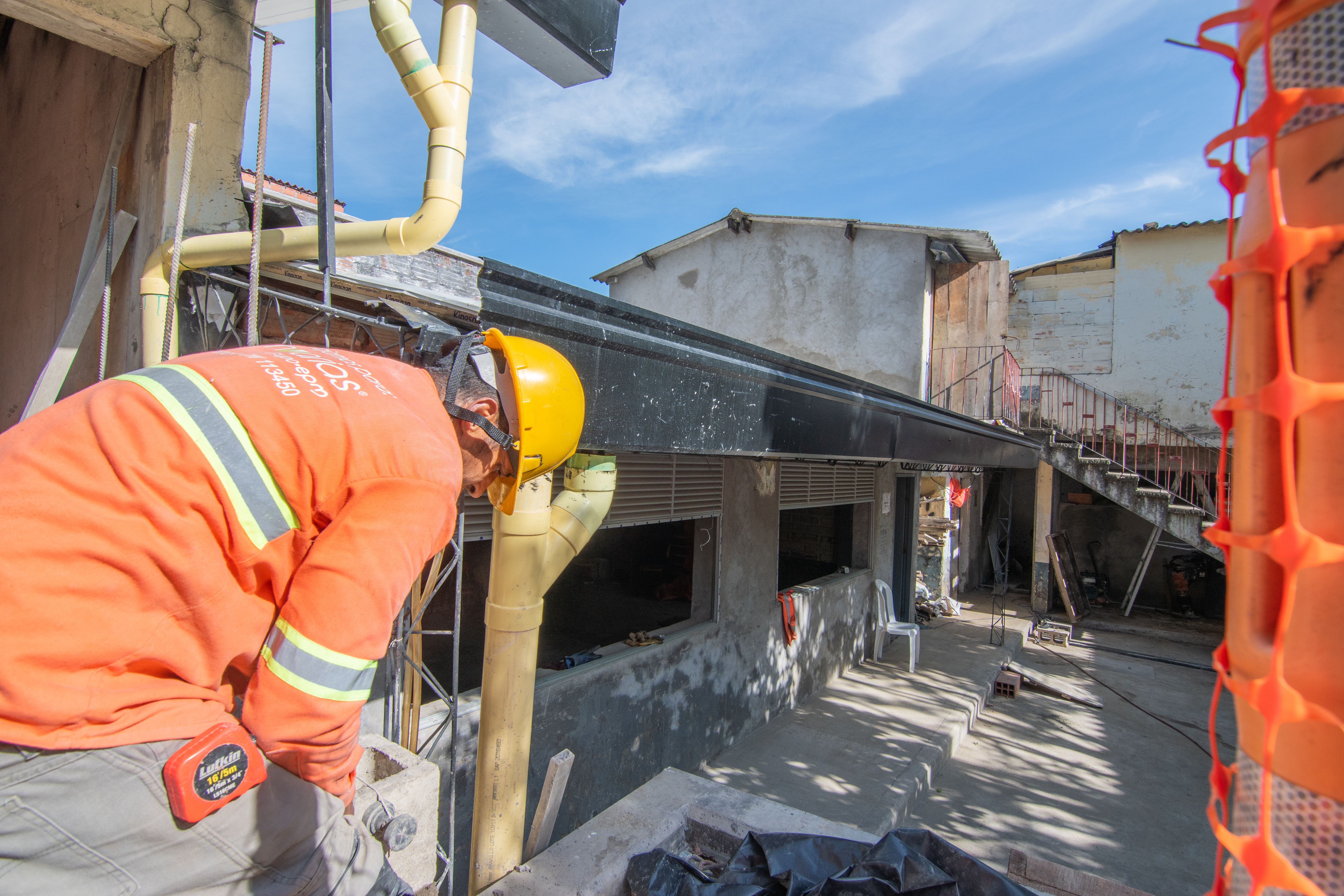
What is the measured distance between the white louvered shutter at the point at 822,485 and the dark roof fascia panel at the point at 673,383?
3.67m

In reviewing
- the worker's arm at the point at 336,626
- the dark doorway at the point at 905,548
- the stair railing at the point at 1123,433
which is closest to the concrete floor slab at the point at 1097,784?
the dark doorway at the point at 905,548

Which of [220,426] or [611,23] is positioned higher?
[611,23]

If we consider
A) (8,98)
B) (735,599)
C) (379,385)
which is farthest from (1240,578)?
(8,98)

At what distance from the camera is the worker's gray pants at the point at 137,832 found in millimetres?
1158

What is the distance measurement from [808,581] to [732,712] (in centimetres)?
285

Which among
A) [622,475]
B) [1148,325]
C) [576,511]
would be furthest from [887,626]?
[1148,325]

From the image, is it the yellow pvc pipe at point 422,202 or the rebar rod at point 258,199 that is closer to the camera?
the rebar rod at point 258,199

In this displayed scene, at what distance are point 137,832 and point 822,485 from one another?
7.93m

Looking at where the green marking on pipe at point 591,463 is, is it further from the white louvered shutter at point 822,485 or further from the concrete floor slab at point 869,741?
the white louvered shutter at point 822,485

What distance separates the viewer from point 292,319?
370 centimetres

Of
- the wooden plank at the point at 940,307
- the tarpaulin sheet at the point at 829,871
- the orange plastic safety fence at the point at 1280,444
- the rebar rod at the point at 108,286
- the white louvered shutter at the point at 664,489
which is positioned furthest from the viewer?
the wooden plank at the point at 940,307

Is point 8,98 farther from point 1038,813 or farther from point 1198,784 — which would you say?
point 1198,784

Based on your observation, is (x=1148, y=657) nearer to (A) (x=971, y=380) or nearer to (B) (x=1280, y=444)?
(A) (x=971, y=380)

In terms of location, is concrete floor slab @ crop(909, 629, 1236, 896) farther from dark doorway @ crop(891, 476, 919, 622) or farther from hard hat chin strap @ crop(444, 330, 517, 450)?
hard hat chin strap @ crop(444, 330, 517, 450)
